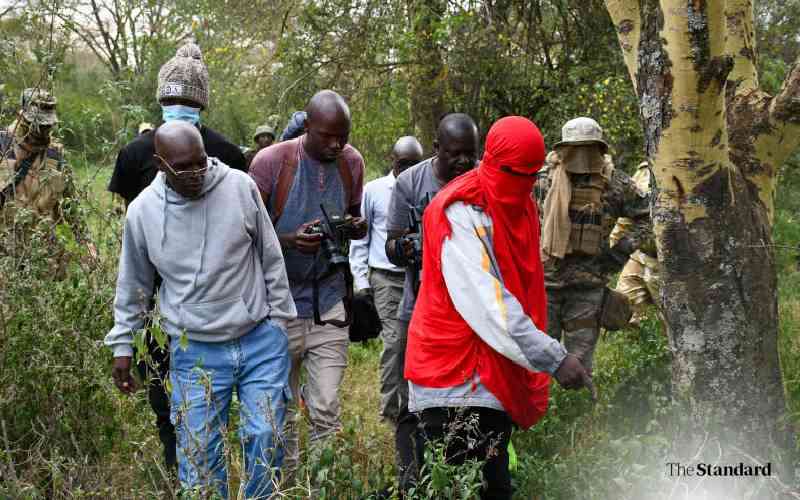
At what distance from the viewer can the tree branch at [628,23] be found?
437 cm

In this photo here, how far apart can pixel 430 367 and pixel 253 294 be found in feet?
2.79

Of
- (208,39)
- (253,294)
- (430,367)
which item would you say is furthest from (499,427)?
(208,39)

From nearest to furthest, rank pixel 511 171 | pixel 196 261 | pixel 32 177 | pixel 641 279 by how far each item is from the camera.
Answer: pixel 511 171 < pixel 196 261 < pixel 32 177 < pixel 641 279

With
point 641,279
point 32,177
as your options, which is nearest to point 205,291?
point 32,177

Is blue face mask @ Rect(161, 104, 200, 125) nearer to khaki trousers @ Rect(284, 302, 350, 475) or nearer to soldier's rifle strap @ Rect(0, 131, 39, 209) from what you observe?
soldier's rifle strap @ Rect(0, 131, 39, 209)

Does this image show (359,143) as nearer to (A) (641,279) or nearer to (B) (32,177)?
(A) (641,279)

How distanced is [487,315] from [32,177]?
3.94 metres

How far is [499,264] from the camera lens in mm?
3605

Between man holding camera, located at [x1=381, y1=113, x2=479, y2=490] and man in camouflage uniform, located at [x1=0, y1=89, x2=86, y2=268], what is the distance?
169cm

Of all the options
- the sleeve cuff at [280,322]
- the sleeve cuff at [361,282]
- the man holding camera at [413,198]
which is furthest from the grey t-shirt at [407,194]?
the sleeve cuff at [280,322]

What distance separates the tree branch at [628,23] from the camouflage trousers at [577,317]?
7.05 ft

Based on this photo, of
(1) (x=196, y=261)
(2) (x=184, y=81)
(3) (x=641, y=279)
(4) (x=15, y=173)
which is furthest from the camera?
(3) (x=641, y=279)

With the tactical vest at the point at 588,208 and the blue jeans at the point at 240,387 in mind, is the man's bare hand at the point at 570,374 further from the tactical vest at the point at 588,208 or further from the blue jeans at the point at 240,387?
the tactical vest at the point at 588,208

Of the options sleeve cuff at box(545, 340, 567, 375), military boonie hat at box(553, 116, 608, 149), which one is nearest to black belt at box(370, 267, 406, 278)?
military boonie hat at box(553, 116, 608, 149)
